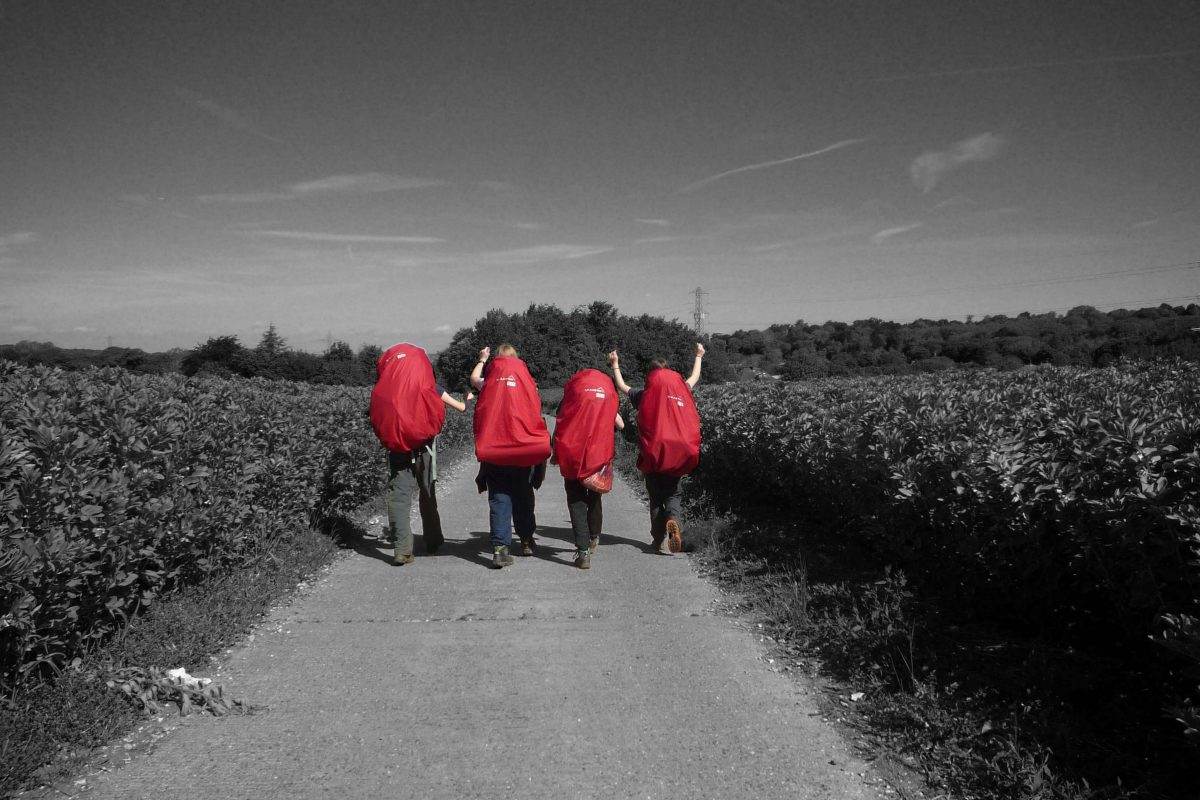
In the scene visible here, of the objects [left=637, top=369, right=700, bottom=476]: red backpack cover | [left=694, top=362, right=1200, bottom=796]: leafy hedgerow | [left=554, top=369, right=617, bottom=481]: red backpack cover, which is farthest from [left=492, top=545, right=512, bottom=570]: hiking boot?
[left=694, top=362, right=1200, bottom=796]: leafy hedgerow

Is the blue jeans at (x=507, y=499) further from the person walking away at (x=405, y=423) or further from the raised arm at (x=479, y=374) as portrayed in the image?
the raised arm at (x=479, y=374)

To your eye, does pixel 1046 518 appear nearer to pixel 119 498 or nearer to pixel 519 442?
pixel 519 442

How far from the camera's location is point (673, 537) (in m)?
6.51

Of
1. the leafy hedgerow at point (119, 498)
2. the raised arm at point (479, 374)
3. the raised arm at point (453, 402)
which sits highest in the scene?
the raised arm at point (479, 374)

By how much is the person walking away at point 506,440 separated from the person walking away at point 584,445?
0.23 metres

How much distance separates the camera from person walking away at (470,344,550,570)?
19.9 feet

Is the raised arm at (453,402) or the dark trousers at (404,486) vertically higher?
the raised arm at (453,402)

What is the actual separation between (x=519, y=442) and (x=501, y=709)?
115 inches

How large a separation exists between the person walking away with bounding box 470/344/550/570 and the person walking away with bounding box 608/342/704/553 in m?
0.93

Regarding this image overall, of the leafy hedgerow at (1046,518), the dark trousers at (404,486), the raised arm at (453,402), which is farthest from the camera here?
the raised arm at (453,402)

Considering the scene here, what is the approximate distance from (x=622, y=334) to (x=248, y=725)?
7116 cm

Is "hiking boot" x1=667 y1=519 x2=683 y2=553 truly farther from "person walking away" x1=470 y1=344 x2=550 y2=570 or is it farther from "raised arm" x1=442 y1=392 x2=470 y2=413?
"raised arm" x1=442 y1=392 x2=470 y2=413

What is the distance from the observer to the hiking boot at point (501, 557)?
19.8 feet

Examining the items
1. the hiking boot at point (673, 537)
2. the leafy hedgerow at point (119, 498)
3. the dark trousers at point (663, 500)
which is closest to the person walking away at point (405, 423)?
the leafy hedgerow at point (119, 498)
